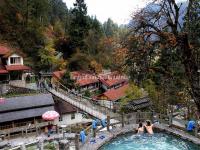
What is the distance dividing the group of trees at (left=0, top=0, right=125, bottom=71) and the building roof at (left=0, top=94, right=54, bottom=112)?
52.8 ft

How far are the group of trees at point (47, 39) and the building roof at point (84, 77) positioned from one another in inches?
63.5

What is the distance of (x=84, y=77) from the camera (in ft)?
192

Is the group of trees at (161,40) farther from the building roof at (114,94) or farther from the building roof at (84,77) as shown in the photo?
the building roof at (84,77)

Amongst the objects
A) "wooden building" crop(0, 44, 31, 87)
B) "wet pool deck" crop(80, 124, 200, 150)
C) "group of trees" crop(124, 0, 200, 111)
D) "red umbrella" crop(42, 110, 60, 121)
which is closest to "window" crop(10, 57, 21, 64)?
"wooden building" crop(0, 44, 31, 87)

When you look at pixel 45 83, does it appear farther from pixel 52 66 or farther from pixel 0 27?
pixel 0 27

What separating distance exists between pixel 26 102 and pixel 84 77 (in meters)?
25.5

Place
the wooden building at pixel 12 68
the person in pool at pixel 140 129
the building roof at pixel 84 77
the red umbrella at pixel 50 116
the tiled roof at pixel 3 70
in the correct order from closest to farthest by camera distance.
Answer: the person in pool at pixel 140 129 → the red umbrella at pixel 50 116 → the tiled roof at pixel 3 70 → the wooden building at pixel 12 68 → the building roof at pixel 84 77

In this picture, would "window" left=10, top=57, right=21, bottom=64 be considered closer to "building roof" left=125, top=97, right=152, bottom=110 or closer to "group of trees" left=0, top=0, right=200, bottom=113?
"group of trees" left=0, top=0, right=200, bottom=113

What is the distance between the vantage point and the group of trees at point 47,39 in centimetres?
5231

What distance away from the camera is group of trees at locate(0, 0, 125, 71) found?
52.3 m

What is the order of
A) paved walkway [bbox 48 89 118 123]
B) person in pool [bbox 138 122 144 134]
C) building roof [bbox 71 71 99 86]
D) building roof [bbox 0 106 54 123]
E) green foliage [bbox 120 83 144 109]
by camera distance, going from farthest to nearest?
building roof [bbox 71 71 99 86] < green foliage [bbox 120 83 144 109] < paved walkway [bbox 48 89 118 123] < building roof [bbox 0 106 54 123] < person in pool [bbox 138 122 144 134]

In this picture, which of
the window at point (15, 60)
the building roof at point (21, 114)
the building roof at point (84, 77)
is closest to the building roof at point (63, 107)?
the building roof at point (21, 114)

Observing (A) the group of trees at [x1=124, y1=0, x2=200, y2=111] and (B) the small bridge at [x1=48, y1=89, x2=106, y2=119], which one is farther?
(B) the small bridge at [x1=48, y1=89, x2=106, y2=119]

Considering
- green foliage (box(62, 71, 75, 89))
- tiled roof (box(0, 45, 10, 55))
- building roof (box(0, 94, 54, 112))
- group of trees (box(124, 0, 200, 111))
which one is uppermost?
tiled roof (box(0, 45, 10, 55))
